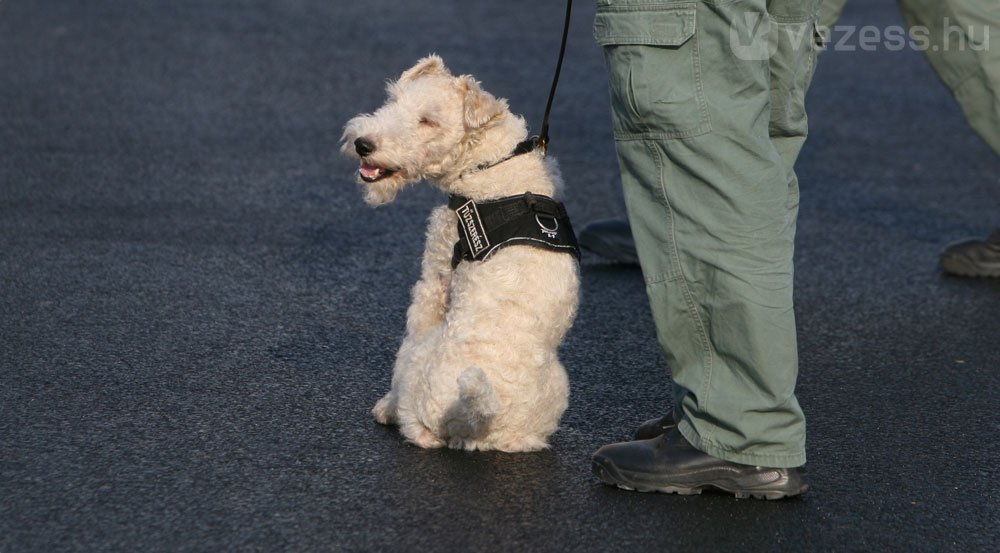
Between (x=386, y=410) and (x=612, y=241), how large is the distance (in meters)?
2.24

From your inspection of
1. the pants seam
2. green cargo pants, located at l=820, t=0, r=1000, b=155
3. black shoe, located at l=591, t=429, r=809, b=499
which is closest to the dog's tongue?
the pants seam

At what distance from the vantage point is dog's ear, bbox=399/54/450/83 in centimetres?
398

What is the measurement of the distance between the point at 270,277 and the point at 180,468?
1981 millimetres

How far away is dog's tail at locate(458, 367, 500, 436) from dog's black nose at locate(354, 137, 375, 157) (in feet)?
2.41

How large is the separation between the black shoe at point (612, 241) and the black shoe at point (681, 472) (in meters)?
2.38

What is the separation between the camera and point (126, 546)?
10.1 ft

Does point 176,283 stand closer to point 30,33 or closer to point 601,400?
point 601,400

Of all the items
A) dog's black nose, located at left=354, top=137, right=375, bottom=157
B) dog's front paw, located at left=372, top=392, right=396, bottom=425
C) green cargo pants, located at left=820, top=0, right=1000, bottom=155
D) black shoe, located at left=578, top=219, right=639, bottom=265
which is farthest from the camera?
black shoe, located at left=578, top=219, right=639, bottom=265

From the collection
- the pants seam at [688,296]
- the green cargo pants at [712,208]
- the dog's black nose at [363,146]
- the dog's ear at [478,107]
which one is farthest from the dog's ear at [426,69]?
the pants seam at [688,296]

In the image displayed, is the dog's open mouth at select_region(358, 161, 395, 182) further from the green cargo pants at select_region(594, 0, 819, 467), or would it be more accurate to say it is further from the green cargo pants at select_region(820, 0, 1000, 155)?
the green cargo pants at select_region(820, 0, 1000, 155)

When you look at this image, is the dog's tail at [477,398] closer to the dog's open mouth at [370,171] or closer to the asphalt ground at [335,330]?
the asphalt ground at [335,330]

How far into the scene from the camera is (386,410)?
3.95 meters

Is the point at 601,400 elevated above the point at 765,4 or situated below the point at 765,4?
below

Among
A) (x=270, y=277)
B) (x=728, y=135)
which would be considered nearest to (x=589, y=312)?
(x=270, y=277)
